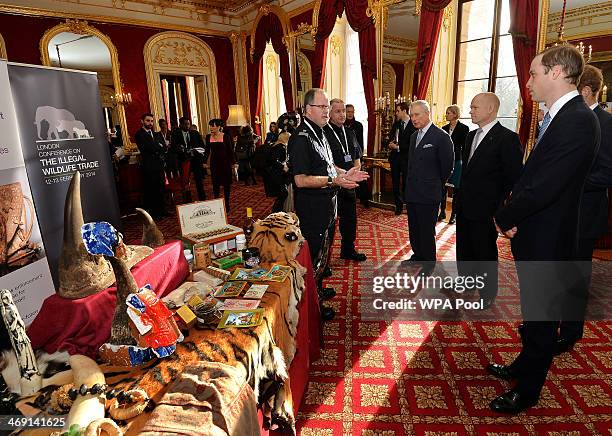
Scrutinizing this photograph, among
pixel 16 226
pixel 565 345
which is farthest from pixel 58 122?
pixel 565 345

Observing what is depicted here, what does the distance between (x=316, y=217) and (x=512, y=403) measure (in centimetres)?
170

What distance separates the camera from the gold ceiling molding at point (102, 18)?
6848 millimetres

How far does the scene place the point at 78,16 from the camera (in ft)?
24.6

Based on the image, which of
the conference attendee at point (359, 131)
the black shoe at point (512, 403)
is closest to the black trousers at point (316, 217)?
the black shoe at point (512, 403)

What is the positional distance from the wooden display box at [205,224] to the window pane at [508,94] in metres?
4.72

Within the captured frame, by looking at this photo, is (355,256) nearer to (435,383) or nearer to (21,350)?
(435,383)

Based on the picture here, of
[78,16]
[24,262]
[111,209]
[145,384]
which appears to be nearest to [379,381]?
[145,384]

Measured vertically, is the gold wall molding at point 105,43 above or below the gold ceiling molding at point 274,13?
below

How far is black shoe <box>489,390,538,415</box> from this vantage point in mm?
1875

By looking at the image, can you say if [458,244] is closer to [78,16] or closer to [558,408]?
[558,408]

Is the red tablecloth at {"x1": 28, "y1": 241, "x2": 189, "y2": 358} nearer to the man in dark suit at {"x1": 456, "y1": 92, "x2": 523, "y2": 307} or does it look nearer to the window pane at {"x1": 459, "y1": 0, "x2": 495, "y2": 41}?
the man in dark suit at {"x1": 456, "y1": 92, "x2": 523, "y2": 307}

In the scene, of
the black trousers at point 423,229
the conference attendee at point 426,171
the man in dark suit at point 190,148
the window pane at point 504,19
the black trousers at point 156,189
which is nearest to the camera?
the conference attendee at point 426,171

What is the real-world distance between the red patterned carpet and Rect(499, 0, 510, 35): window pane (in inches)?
169

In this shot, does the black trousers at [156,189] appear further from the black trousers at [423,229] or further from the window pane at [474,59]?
the window pane at [474,59]
